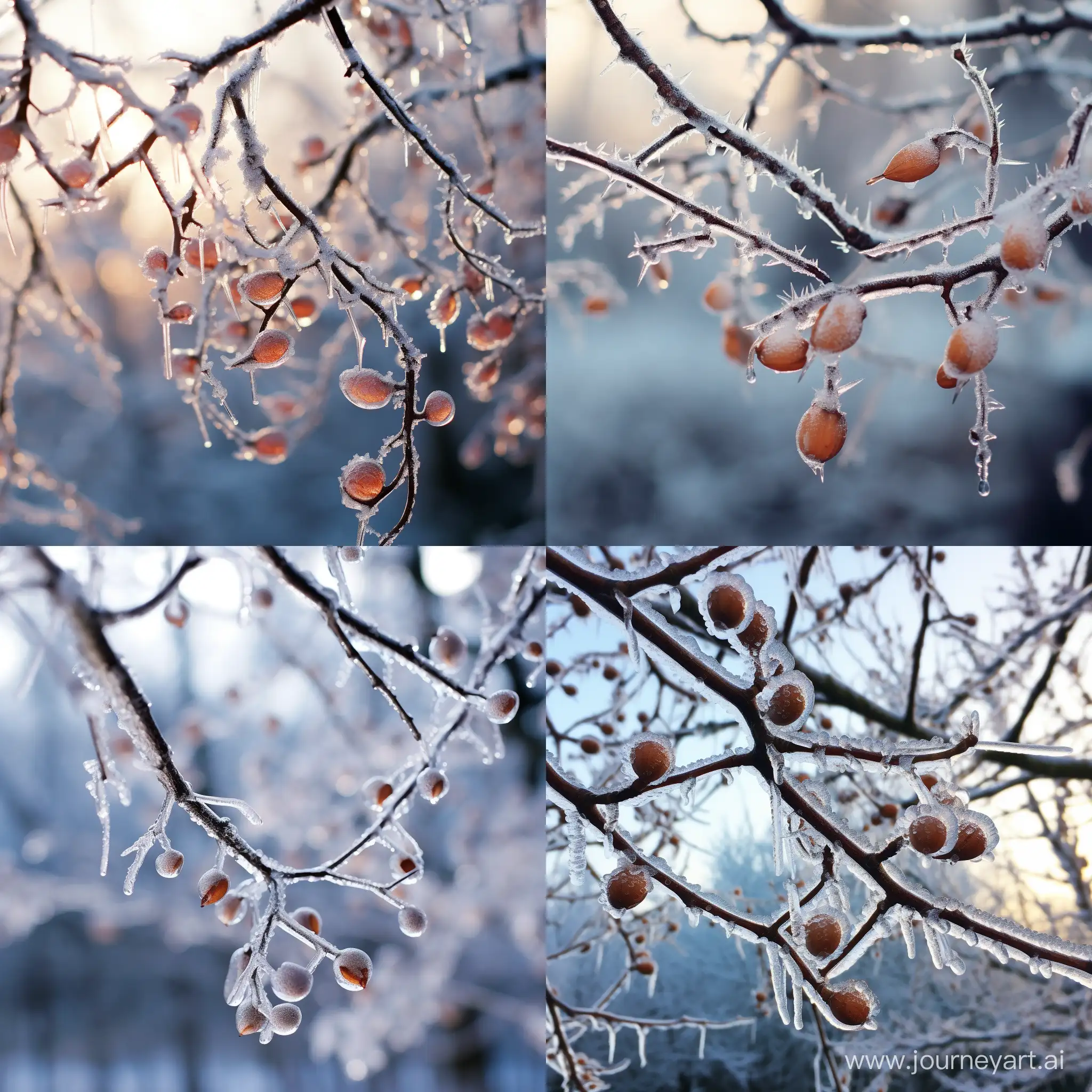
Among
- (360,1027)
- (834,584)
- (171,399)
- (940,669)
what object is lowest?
(360,1027)

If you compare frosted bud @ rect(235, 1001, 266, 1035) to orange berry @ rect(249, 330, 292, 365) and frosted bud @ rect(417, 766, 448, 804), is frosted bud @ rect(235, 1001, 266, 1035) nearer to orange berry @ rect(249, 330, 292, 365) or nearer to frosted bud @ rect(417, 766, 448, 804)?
frosted bud @ rect(417, 766, 448, 804)

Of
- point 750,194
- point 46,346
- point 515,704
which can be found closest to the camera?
point 515,704

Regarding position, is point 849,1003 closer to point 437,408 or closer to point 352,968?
point 352,968

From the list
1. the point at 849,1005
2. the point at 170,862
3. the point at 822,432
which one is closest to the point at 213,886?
the point at 170,862

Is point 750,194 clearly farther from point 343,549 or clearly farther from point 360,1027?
point 360,1027

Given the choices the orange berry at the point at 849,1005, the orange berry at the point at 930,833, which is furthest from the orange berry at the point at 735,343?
the orange berry at the point at 849,1005

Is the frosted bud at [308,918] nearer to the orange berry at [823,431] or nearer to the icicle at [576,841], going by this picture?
the icicle at [576,841]

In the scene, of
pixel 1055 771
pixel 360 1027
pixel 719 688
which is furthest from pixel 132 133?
pixel 360 1027
